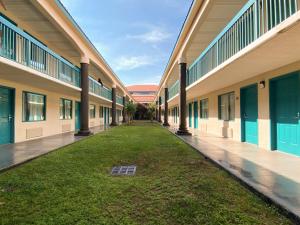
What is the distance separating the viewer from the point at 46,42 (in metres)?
13.6

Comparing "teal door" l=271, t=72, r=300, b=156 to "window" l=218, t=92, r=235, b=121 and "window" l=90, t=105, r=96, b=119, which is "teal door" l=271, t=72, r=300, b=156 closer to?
"window" l=218, t=92, r=235, b=121

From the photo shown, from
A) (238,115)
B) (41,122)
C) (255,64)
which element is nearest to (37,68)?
(41,122)

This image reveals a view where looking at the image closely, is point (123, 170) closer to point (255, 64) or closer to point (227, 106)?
point (255, 64)

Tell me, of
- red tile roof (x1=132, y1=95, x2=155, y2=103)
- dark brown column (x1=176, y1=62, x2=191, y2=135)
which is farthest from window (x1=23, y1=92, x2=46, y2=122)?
red tile roof (x1=132, y1=95, x2=155, y2=103)

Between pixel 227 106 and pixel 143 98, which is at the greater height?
pixel 143 98

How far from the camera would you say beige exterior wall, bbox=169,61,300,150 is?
8484 mm

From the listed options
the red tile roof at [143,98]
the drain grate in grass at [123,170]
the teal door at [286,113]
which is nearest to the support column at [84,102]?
the drain grate in grass at [123,170]

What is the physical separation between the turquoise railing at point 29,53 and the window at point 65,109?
334 centimetres

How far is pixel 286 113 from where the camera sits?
7738 mm

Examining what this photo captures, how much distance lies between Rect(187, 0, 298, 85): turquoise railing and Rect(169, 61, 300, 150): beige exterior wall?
74.1 inches

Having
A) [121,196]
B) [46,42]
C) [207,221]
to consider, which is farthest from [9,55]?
[207,221]

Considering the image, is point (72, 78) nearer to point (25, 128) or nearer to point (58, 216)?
point (25, 128)

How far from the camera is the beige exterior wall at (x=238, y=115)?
8484 millimetres

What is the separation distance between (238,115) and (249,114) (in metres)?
0.94
